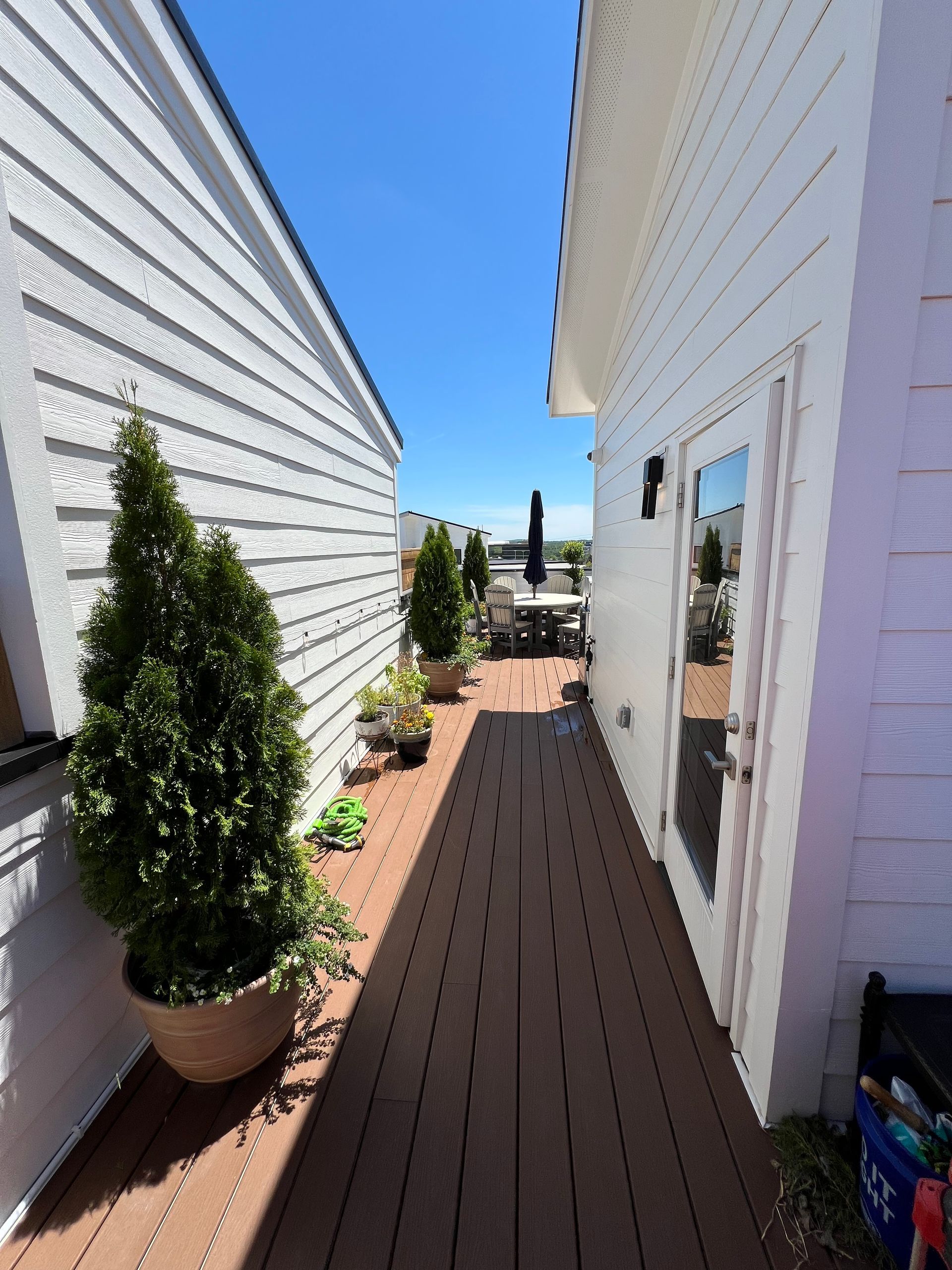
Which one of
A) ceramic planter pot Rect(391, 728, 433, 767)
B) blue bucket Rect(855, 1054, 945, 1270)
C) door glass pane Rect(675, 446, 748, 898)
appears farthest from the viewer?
ceramic planter pot Rect(391, 728, 433, 767)

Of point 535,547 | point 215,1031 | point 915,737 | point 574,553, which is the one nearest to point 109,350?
point 215,1031

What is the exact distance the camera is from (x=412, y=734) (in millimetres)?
3908

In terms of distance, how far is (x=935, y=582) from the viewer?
108 cm

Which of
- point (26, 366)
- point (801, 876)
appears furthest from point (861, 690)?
point (26, 366)

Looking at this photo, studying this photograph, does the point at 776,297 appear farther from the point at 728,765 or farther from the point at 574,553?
the point at 574,553

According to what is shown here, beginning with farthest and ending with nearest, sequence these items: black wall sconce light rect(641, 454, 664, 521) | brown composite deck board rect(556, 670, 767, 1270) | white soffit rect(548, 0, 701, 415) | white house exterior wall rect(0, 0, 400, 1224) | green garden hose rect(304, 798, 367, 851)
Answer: green garden hose rect(304, 798, 367, 851)
black wall sconce light rect(641, 454, 664, 521)
white soffit rect(548, 0, 701, 415)
white house exterior wall rect(0, 0, 400, 1224)
brown composite deck board rect(556, 670, 767, 1270)

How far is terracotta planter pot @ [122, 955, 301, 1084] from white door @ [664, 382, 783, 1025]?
1.53 meters

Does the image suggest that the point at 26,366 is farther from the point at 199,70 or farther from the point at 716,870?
the point at 716,870

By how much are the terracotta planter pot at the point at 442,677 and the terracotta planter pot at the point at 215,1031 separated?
4172 millimetres

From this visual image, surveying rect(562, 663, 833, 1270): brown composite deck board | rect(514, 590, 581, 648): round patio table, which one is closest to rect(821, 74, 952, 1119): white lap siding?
rect(562, 663, 833, 1270): brown composite deck board

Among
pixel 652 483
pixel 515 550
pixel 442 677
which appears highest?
pixel 652 483

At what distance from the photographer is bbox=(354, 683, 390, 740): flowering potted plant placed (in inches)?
155

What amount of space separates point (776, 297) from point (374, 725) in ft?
11.6

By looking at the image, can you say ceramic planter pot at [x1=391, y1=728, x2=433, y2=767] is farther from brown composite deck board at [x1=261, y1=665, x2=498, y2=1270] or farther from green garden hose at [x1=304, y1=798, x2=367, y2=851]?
brown composite deck board at [x1=261, y1=665, x2=498, y2=1270]
